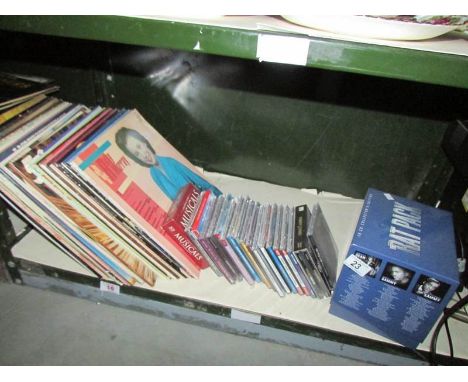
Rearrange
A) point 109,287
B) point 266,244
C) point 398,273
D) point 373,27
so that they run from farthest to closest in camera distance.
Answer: point 109,287
point 266,244
point 398,273
point 373,27

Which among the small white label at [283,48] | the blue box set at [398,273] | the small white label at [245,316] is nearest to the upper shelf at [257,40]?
the small white label at [283,48]

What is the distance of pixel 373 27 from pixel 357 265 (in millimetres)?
488

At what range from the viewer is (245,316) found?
834mm

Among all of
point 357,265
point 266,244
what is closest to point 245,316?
point 266,244

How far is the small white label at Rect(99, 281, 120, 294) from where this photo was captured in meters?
0.88

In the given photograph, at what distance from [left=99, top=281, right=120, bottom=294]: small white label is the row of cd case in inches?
10.6

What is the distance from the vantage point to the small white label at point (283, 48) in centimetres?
46

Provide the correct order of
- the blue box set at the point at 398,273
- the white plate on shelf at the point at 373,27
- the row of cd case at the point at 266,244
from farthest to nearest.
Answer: the row of cd case at the point at 266,244
the blue box set at the point at 398,273
the white plate on shelf at the point at 373,27

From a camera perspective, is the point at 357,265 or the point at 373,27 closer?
the point at 373,27

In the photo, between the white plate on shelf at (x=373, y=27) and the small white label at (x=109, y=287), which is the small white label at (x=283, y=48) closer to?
the white plate on shelf at (x=373, y=27)

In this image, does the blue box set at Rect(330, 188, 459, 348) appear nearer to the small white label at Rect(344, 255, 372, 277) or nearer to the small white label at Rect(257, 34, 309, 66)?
the small white label at Rect(344, 255, 372, 277)

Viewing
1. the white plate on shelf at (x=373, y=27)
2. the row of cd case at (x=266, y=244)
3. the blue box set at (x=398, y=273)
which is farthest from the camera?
the row of cd case at (x=266, y=244)

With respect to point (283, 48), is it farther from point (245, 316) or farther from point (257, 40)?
point (245, 316)

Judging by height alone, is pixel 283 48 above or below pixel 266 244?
above
